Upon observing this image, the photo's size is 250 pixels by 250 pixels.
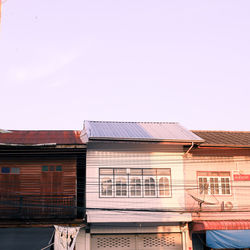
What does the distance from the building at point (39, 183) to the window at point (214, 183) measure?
22.1ft

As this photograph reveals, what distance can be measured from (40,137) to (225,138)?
11113 millimetres

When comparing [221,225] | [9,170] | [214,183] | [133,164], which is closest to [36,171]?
[9,170]

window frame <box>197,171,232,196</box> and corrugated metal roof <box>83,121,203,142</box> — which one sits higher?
corrugated metal roof <box>83,121,203,142</box>

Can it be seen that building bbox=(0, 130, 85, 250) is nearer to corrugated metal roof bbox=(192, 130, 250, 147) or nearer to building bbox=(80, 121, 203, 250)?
building bbox=(80, 121, 203, 250)

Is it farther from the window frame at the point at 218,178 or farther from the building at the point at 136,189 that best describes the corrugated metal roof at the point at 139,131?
the window frame at the point at 218,178

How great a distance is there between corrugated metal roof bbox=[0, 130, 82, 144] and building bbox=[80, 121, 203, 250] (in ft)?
4.30

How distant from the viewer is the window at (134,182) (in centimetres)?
2164

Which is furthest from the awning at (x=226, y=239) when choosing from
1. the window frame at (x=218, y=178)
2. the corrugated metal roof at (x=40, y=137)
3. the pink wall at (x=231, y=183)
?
the corrugated metal roof at (x=40, y=137)

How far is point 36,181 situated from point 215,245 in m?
9.89

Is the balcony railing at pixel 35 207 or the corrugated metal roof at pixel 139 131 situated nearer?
the balcony railing at pixel 35 207

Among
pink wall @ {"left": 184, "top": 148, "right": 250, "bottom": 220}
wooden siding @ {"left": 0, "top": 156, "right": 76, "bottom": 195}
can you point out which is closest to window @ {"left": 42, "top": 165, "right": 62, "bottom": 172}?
wooden siding @ {"left": 0, "top": 156, "right": 76, "bottom": 195}

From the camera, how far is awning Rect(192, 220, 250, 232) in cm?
2072

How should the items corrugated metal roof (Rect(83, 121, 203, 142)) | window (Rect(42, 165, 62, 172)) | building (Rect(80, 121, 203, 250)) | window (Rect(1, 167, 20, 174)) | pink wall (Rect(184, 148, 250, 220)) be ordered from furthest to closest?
pink wall (Rect(184, 148, 250, 220)) < window (Rect(42, 165, 62, 172)) < corrugated metal roof (Rect(83, 121, 203, 142)) < window (Rect(1, 167, 20, 174)) < building (Rect(80, 121, 203, 250))

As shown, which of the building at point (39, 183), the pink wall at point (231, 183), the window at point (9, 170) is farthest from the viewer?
the pink wall at point (231, 183)
